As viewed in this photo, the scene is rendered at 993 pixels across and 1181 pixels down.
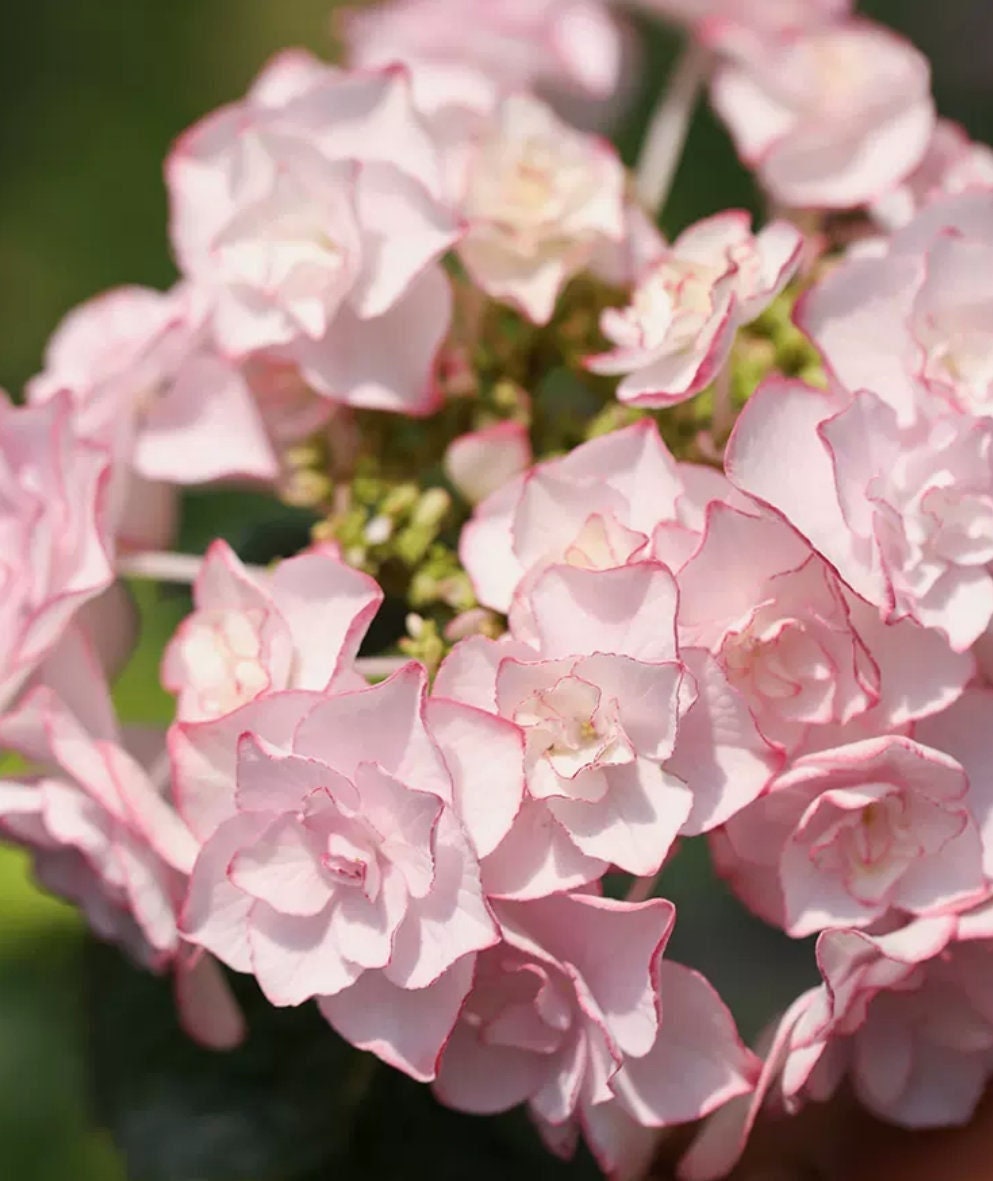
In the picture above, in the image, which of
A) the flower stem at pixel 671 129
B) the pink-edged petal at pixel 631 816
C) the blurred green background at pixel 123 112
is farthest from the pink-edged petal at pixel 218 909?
the blurred green background at pixel 123 112

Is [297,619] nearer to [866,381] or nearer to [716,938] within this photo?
[866,381]

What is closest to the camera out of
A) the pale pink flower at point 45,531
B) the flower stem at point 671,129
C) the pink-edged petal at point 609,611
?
the pink-edged petal at point 609,611

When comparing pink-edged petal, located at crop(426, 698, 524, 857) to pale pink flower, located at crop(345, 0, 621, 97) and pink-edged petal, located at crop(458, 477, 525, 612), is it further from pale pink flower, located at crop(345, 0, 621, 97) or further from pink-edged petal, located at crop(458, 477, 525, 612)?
pale pink flower, located at crop(345, 0, 621, 97)

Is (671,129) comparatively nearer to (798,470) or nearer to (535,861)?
(798,470)

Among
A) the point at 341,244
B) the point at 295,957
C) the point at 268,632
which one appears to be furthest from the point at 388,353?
the point at 295,957

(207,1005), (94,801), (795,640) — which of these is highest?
(795,640)

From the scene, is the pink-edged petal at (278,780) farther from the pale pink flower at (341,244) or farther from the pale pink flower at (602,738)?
the pale pink flower at (341,244)

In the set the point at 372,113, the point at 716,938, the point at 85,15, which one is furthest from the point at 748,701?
the point at 85,15
